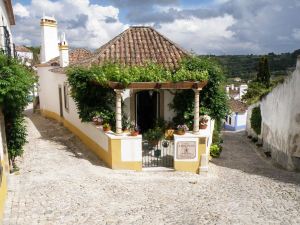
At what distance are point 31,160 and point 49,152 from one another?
1.31 m

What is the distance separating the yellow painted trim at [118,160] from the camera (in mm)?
11945

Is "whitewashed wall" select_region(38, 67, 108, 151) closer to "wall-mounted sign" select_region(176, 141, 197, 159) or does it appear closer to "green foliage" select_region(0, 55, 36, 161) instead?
"wall-mounted sign" select_region(176, 141, 197, 159)

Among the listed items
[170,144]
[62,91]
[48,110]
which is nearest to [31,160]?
[170,144]

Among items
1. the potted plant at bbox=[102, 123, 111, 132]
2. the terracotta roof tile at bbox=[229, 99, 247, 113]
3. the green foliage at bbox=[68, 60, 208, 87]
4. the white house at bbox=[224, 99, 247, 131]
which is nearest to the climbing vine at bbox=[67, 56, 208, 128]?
the green foliage at bbox=[68, 60, 208, 87]

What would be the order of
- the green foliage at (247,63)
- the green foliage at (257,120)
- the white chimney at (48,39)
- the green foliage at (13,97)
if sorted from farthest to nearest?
1. the green foliage at (247,63)
2. the green foliage at (257,120)
3. the white chimney at (48,39)
4. the green foliage at (13,97)

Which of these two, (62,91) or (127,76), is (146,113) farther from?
(62,91)

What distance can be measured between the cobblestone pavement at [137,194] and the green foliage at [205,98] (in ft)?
8.13

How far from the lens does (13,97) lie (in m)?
9.84

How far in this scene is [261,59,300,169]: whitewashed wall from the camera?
46.3ft

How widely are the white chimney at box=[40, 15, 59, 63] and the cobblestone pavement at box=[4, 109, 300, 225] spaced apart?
11605 mm

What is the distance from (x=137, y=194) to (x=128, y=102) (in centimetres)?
597

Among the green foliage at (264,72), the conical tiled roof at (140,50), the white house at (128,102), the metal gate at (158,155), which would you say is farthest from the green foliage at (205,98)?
the green foliage at (264,72)

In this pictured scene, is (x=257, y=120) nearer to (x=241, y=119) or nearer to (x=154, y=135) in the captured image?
(x=154, y=135)

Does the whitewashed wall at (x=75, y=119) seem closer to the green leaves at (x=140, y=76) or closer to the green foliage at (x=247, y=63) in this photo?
the green leaves at (x=140, y=76)
